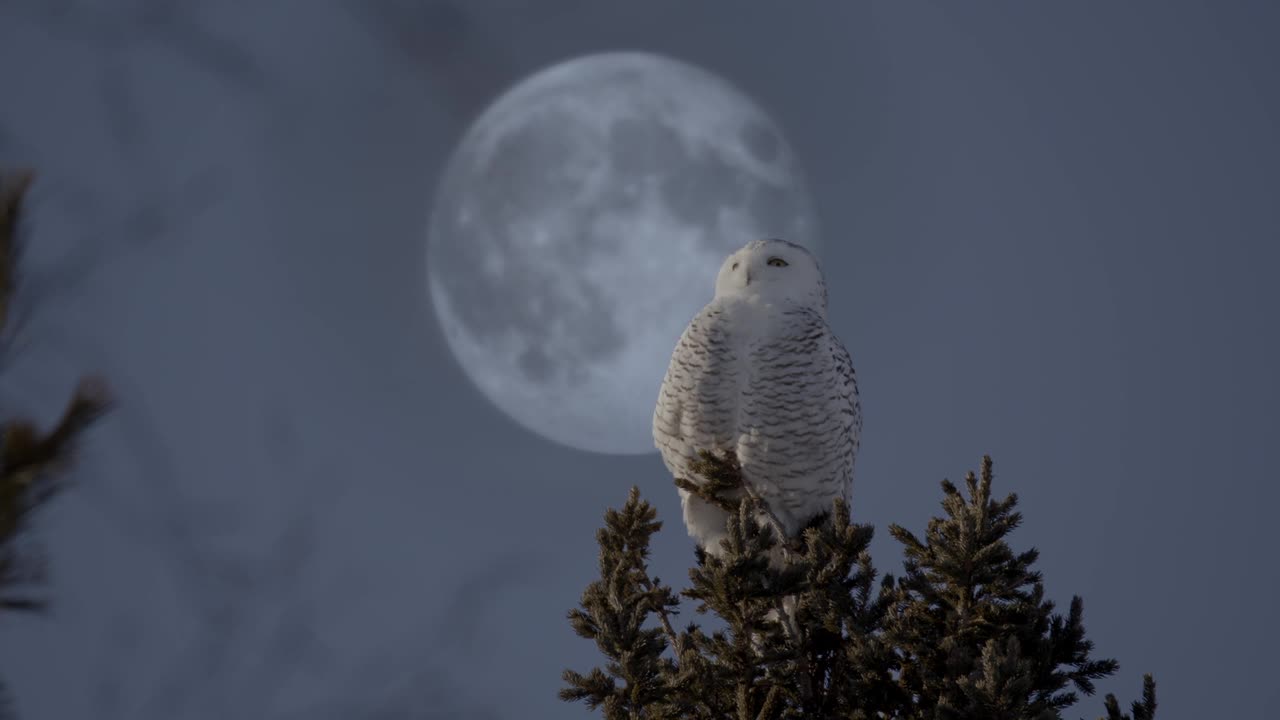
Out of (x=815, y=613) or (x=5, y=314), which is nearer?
(x=5, y=314)

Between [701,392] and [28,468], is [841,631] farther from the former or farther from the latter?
[28,468]

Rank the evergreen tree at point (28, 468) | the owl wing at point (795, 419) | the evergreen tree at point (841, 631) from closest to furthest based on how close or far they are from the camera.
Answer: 1. the evergreen tree at point (28, 468)
2. the evergreen tree at point (841, 631)
3. the owl wing at point (795, 419)

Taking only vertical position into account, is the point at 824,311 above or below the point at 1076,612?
above

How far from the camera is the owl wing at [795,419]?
228 inches

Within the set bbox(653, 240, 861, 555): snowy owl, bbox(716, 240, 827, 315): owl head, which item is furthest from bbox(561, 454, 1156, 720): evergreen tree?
bbox(716, 240, 827, 315): owl head

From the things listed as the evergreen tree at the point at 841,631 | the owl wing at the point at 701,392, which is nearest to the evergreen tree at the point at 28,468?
the evergreen tree at the point at 841,631

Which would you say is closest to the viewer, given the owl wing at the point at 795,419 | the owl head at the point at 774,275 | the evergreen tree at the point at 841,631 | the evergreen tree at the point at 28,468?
the evergreen tree at the point at 28,468

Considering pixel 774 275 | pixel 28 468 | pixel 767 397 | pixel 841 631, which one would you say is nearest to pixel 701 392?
pixel 767 397

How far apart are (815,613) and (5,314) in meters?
3.60

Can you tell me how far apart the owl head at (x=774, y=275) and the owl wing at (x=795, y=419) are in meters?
0.22

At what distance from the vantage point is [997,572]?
15.5ft

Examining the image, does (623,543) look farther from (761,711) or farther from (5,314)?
(5,314)

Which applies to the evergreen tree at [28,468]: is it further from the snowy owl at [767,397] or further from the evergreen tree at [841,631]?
the snowy owl at [767,397]

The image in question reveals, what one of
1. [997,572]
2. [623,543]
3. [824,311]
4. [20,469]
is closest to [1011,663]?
[997,572]
